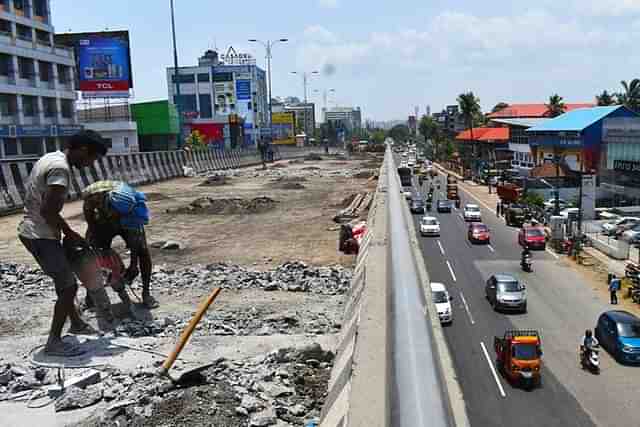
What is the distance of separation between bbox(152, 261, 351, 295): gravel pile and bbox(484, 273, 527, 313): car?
9075 mm

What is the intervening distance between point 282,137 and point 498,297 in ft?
521

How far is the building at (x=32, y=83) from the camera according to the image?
55094 mm

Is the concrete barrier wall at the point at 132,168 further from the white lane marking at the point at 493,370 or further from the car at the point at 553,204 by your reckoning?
the car at the point at 553,204

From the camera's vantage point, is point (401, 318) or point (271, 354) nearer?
point (401, 318)

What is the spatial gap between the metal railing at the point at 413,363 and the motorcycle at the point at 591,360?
1153 cm

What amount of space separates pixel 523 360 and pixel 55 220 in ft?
39.9

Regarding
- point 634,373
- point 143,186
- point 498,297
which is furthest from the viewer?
point 143,186

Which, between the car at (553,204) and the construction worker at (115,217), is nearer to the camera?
the construction worker at (115,217)

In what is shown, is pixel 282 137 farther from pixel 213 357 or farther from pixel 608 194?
pixel 213 357

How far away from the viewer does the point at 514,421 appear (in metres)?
13.0

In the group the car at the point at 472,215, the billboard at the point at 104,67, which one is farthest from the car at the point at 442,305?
the billboard at the point at 104,67

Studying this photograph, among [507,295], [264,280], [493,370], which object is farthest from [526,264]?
[264,280]

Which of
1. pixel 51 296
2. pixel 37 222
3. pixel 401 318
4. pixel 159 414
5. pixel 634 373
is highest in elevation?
pixel 37 222

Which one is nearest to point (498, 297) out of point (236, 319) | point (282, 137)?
point (236, 319)
